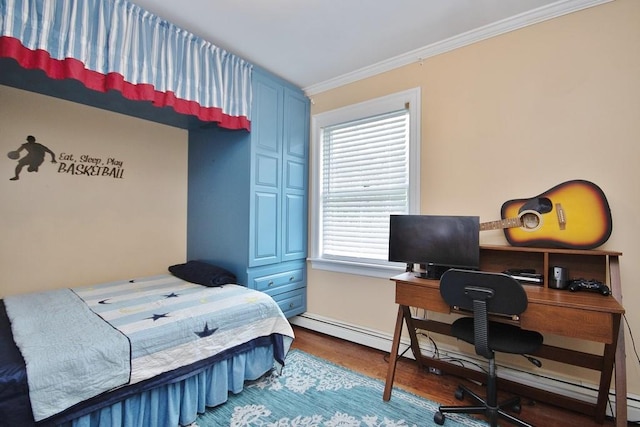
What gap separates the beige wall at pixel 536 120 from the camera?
5.72 ft

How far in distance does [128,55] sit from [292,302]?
244cm

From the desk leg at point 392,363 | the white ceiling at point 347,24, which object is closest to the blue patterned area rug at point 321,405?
the desk leg at point 392,363

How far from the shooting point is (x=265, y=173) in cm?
271

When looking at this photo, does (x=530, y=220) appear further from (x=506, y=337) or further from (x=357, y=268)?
(x=357, y=268)

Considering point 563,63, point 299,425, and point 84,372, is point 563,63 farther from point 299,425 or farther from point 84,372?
point 84,372

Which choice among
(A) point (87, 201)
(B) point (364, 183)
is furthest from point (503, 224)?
(A) point (87, 201)

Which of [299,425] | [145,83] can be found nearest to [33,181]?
[145,83]

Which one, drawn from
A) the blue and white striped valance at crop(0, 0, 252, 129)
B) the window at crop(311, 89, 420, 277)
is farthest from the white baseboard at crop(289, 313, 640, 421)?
the blue and white striped valance at crop(0, 0, 252, 129)

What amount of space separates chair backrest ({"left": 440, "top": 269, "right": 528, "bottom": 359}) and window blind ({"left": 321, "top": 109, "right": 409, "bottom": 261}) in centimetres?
103

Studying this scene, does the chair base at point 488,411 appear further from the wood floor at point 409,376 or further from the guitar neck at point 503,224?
the guitar neck at point 503,224

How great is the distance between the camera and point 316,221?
309 centimetres

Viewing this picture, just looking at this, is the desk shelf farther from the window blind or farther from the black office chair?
the window blind

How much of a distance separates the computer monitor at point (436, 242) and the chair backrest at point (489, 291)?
37cm

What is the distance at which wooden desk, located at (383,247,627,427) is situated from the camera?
140 centimetres
